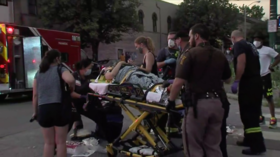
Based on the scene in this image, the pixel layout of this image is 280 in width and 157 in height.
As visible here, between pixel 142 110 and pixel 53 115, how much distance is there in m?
1.25

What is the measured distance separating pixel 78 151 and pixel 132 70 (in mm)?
1558

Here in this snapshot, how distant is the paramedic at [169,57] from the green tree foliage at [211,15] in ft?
109

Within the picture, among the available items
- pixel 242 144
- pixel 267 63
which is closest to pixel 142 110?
pixel 242 144

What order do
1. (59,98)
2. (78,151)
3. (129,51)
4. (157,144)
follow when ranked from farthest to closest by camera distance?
(129,51) < (78,151) < (157,144) < (59,98)

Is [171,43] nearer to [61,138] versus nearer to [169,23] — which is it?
[61,138]

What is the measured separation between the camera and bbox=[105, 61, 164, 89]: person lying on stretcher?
4832mm

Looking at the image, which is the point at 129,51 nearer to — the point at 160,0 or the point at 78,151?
the point at 160,0

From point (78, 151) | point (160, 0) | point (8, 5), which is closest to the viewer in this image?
point (78, 151)

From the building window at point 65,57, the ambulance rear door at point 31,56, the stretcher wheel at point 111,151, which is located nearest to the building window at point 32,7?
the building window at point 65,57

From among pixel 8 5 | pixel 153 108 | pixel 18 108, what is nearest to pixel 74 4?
pixel 8 5

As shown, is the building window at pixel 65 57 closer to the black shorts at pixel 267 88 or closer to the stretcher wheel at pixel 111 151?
the black shorts at pixel 267 88

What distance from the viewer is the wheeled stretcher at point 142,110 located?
444 cm

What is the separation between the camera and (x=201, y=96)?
3729mm

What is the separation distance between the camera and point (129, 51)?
109 feet
